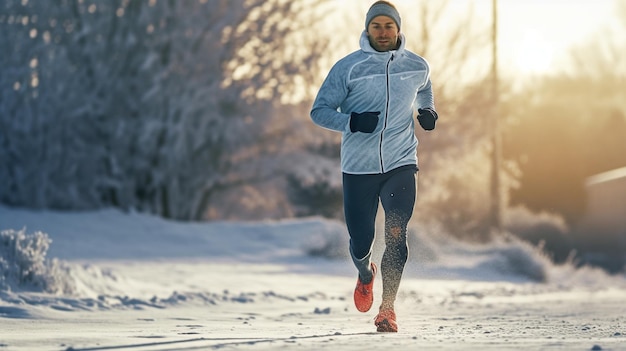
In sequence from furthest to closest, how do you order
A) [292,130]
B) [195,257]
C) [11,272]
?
[292,130] < [195,257] < [11,272]

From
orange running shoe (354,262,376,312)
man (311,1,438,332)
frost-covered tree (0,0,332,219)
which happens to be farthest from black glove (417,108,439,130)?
frost-covered tree (0,0,332,219)

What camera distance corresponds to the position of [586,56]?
6925 centimetres

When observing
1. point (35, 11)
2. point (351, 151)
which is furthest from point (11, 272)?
point (35, 11)

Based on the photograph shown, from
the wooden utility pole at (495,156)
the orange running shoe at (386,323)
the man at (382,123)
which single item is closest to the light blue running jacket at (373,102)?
the man at (382,123)

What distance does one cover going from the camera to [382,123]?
8406 mm

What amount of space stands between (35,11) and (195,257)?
788 centimetres

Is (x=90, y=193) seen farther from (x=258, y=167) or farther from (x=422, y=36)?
(x=422, y=36)

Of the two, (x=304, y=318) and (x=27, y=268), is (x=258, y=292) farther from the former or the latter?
Answer: (x=304, y=318)

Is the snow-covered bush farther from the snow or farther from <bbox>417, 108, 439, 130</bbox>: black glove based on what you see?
<bbox>417, 108, 439, 130</bbox>: black glove

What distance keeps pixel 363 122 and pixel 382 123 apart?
24 cm

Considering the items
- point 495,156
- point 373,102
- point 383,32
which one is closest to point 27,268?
point 373,102

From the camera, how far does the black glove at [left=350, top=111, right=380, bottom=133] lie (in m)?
8.20

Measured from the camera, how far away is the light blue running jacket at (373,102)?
8375mm

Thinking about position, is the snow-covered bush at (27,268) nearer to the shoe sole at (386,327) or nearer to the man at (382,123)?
the man at (382,123)
